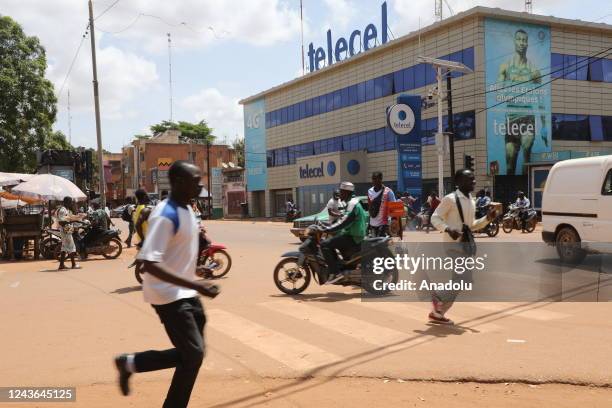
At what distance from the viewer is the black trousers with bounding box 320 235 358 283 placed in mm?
8289

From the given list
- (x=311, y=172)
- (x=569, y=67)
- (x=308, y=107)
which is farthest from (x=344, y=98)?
(x=569, y=67)

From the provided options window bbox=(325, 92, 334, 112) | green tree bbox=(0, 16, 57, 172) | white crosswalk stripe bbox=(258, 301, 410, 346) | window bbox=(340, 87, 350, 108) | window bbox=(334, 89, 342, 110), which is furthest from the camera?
window bbox=(325, 92, 334, 112)

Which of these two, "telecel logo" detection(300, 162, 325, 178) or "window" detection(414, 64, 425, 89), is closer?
"window" detection(414, 64, 425, 89)

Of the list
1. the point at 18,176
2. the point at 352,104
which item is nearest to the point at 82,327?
the point at 18,176

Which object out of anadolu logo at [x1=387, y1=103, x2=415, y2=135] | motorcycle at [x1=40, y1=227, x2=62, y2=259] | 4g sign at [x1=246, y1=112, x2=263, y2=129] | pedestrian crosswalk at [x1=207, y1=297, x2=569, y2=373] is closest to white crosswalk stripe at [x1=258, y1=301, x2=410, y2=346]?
pedestrian crosswalk at [x1=207, y1=297, x2=569, y2=373]

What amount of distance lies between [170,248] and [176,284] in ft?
0.77

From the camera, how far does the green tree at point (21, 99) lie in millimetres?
25469

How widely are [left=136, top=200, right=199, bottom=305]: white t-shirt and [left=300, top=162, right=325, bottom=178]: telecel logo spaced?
34.6 meters

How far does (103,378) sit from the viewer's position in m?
4.67

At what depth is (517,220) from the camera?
20.9m

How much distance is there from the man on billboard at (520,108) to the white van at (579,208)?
18.7 meters

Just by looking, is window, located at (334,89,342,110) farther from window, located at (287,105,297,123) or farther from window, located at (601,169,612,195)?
window, located at (601,169,612,195)

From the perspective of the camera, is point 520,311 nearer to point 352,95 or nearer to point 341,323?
point 341,323

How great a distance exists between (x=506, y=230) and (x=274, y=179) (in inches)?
1142
